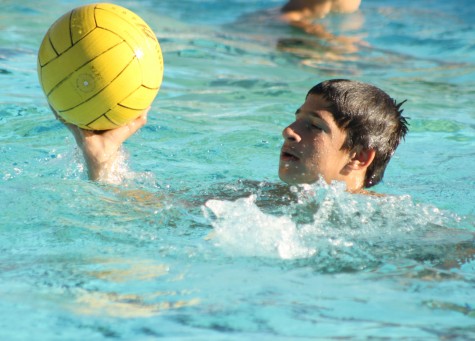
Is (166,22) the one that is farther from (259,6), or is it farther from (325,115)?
(325,115)

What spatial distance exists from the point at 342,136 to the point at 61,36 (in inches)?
64.1

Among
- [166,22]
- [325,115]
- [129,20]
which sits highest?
[129,20]

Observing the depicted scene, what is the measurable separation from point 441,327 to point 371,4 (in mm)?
10639

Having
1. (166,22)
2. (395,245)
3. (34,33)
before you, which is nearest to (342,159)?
(395,245)

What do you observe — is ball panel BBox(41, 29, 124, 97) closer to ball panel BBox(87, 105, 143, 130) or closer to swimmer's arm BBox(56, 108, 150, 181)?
ball panel BBox(87, 105, 143, 130)

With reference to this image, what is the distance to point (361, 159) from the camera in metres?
4.67

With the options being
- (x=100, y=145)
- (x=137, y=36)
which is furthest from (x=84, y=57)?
(x=100, y=145)

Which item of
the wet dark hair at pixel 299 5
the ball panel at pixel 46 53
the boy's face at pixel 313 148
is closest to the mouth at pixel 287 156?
the boy's face at pixel 313 148

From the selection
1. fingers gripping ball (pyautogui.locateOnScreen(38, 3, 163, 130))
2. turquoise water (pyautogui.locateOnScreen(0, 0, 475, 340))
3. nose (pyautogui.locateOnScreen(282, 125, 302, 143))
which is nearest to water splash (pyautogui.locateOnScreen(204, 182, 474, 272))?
turquoise water (pyautogui.locateOnScreen(0, 0, 475, 340))

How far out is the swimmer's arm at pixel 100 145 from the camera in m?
4.44

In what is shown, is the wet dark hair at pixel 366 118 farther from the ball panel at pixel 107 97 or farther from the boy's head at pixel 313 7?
the boy's head at pixel 313 7

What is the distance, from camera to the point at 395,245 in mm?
3977

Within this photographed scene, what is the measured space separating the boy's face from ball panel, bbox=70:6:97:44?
3.85 feet

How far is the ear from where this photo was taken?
15.2ft
